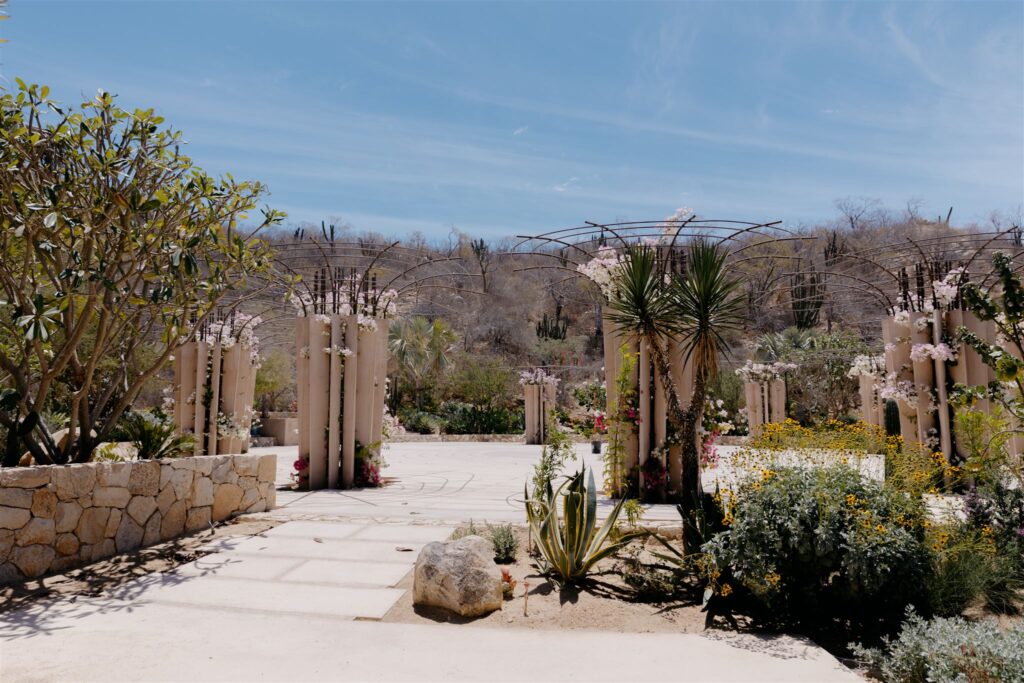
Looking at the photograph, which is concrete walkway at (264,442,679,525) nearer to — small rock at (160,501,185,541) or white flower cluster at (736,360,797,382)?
small rock at (160,501,185,541)

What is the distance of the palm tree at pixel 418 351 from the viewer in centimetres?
2630

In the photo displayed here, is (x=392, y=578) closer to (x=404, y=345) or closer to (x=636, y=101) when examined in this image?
(x=636, y=101)

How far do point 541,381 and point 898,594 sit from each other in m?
15.3

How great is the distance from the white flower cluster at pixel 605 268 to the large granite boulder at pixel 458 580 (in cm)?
361

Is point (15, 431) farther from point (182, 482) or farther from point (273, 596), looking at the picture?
point (273, 596)

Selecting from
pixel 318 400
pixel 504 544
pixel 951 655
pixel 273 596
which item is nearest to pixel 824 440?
pixel 951 655

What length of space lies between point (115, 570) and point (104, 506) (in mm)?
557

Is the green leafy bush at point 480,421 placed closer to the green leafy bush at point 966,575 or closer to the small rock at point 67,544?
the small rock at point 67,544

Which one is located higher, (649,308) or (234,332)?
(234,332)

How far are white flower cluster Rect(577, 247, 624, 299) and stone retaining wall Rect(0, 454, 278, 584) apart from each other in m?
4.10

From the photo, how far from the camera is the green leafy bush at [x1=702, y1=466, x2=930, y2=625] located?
3654 mm

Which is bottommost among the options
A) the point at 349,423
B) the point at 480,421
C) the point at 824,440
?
the point at 480,421

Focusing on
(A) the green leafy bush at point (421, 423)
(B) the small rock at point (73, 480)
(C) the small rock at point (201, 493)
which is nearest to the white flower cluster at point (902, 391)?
(C) the small rock at point (201, 493)

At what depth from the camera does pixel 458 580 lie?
394 centimetres
